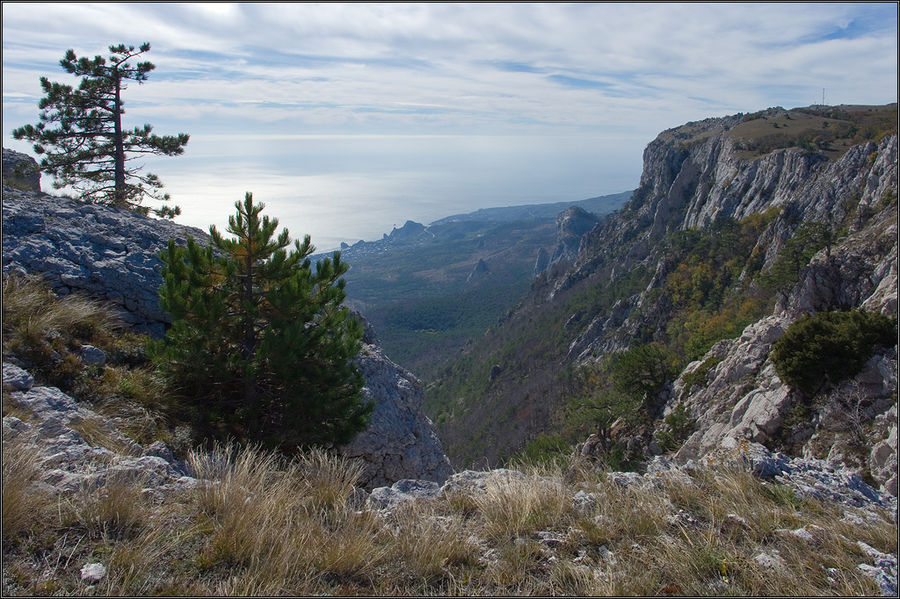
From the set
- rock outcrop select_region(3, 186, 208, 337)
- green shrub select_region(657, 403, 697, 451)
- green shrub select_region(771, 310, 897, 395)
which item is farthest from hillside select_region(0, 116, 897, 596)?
green shrub select_region(657, 403, 697, 451)

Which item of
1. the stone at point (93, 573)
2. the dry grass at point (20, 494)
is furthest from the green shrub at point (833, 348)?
the dry grass at point (20, 494)

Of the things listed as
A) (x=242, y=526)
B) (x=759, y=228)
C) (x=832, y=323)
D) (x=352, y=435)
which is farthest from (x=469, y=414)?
(x=242, y=526)

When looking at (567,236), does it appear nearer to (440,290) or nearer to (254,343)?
(440,290)

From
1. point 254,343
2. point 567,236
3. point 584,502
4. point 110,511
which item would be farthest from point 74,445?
point 567,236

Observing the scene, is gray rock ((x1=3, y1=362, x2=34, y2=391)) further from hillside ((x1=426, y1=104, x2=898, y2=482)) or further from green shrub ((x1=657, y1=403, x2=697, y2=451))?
green shrub ((x1=657, y1=403, x2=697, y2=451))

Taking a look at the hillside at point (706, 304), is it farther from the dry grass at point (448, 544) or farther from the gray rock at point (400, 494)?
the gray rock at point (400, 494)

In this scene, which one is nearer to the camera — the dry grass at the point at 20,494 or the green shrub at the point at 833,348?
the dry grass at the point at 20,494
